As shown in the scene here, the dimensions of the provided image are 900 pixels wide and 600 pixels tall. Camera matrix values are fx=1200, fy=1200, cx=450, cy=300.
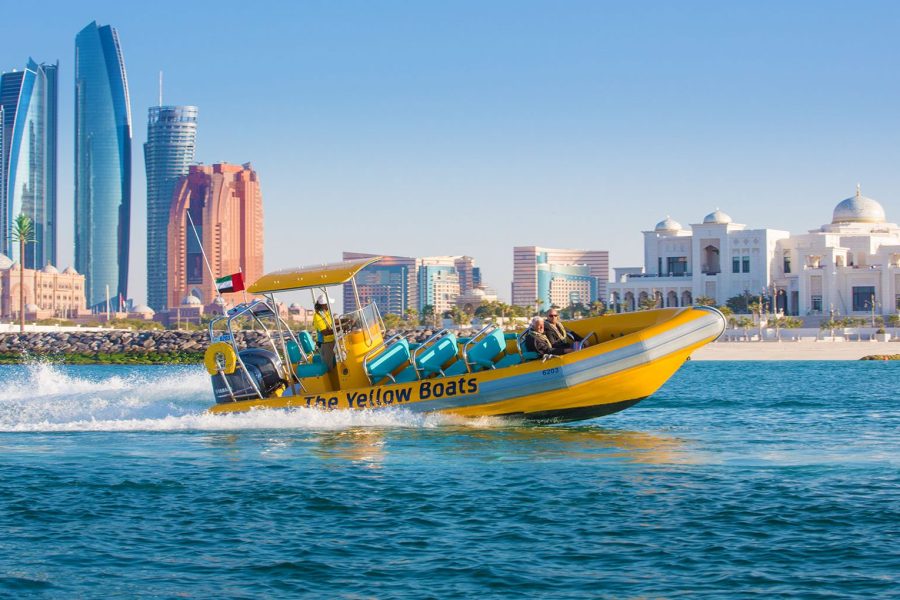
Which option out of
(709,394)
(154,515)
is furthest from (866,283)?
(154,515)

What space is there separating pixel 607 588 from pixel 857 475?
621 cm

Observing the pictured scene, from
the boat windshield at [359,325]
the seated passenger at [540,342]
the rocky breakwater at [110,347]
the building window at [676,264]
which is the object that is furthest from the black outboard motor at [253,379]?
the building window at [676,264]

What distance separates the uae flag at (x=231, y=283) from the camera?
1914cm

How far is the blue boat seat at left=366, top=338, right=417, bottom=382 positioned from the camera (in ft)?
62.9

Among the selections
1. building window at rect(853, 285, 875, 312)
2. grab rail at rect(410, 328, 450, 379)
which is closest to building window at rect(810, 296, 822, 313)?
building window at rect(853, 285, 875, 312)

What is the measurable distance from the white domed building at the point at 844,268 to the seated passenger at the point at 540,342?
272 ft

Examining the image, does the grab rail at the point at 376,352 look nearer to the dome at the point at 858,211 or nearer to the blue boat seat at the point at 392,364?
the blue boat seat at the point at 392,364

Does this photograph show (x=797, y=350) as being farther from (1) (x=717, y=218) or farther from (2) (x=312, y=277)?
(2) (x=312, y=277)

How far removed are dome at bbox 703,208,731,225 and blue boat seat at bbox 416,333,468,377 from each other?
3661 inches

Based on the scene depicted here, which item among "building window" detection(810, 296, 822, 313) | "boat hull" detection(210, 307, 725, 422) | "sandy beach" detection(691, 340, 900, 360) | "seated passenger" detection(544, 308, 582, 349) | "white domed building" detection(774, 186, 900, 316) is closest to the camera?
"boat hull" detection(210, 307, 725, 422)

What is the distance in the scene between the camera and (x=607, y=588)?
9.45 metres

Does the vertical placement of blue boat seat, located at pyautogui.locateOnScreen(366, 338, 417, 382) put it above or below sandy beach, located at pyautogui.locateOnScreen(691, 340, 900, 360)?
above

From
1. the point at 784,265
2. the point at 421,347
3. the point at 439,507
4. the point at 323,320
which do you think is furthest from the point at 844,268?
the point at 439,507

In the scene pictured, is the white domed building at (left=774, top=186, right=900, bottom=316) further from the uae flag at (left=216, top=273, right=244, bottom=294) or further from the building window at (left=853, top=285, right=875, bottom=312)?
the uae flag at (left=216, top=273, right=244, bottom=294)
